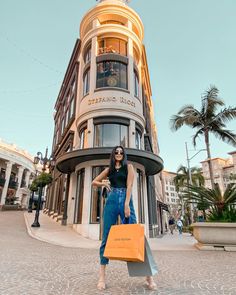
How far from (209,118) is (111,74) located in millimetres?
8446

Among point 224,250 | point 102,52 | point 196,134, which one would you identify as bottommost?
point 224,250

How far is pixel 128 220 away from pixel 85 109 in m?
11.2

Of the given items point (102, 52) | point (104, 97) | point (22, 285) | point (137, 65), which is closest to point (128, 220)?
point (22, 285)

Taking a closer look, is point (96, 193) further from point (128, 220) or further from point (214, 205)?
point (128, 220)

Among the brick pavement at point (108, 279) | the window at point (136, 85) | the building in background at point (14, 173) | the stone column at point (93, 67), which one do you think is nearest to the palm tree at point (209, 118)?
the window at point (136, 85)

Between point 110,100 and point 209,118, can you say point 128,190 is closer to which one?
point 110,100

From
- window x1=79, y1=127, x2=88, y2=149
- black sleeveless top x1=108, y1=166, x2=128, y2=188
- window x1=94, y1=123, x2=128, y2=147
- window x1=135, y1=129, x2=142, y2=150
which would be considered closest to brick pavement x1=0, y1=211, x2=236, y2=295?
black sleeveless top x1=108, y1=166, x2=128, y2=188

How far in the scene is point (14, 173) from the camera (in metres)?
44.8

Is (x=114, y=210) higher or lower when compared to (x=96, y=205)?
lower

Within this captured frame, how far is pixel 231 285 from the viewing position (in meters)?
2.91

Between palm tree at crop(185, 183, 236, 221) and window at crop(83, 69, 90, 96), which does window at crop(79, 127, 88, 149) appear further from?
palm tree at crop(185, 183, 236, 221)

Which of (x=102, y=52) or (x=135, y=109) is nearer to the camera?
(x=135, y=109)

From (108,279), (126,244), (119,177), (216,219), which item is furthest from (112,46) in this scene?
(126,244)

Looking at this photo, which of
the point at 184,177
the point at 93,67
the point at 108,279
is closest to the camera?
the point at 108,279
